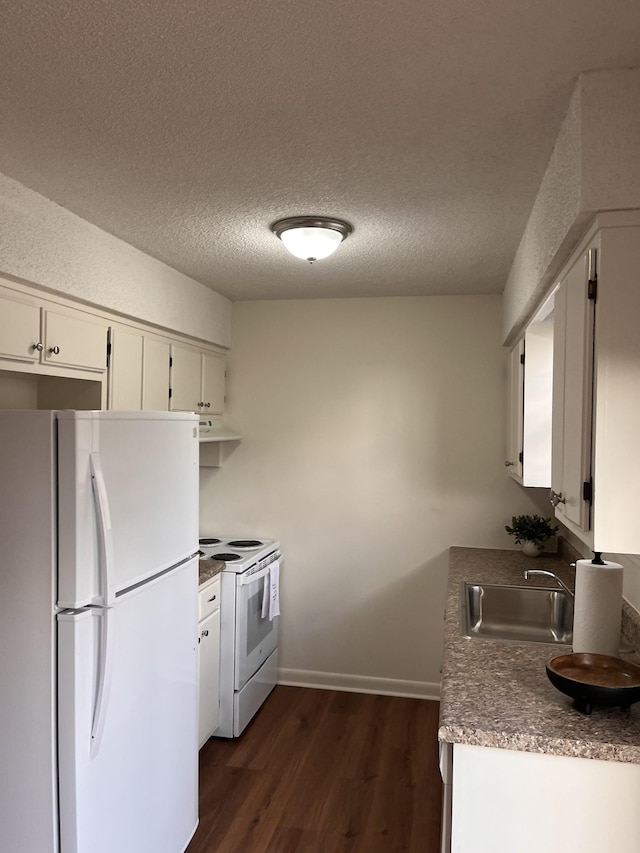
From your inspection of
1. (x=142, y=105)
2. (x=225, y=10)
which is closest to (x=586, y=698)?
(x=225, y=10)

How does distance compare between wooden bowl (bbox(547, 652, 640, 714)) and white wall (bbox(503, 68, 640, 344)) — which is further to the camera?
wooden bowl (bbox(547, 652, 640, 714))

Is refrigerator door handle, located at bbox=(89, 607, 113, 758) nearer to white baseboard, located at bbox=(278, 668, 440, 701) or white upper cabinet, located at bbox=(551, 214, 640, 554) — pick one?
white upper cabinet, located at bbox=(551, 214, 640, 554)

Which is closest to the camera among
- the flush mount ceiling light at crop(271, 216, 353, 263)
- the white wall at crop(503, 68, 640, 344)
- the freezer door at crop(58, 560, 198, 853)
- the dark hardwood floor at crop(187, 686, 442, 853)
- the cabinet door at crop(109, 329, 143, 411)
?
the white wall at crop(503, 68, 640, 344)

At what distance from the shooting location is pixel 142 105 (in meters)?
1.59

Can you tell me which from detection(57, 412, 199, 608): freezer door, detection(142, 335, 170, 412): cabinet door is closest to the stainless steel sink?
detection(57, 412, 199, 608): freezer door

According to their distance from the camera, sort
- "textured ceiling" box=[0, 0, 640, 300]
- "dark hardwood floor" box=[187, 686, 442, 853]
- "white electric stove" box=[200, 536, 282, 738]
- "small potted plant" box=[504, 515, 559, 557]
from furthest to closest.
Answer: "small potted plant" box=[504, 515, 559, 557]
"white electric stove" box=[200, 536, 282, 738]
"dark hardwood floor" box=[187, 686, 442, 853]
"textured ceiling" box=[0, 0, 640, 300]

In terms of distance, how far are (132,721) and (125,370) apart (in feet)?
4.91

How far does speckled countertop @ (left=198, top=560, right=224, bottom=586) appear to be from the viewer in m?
3.18

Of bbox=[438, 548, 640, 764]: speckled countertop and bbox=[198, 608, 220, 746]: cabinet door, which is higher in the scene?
bbox=[438, 548, 640, 764]: speckled countertop

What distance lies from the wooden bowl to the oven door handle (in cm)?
196

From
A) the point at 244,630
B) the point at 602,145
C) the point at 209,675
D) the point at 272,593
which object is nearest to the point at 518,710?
the point at 602,145

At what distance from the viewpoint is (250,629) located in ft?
11.7

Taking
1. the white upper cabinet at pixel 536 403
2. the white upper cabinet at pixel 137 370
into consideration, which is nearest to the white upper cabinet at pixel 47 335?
the white upper cabinet at pixel 137 370

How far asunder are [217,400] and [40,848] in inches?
104
